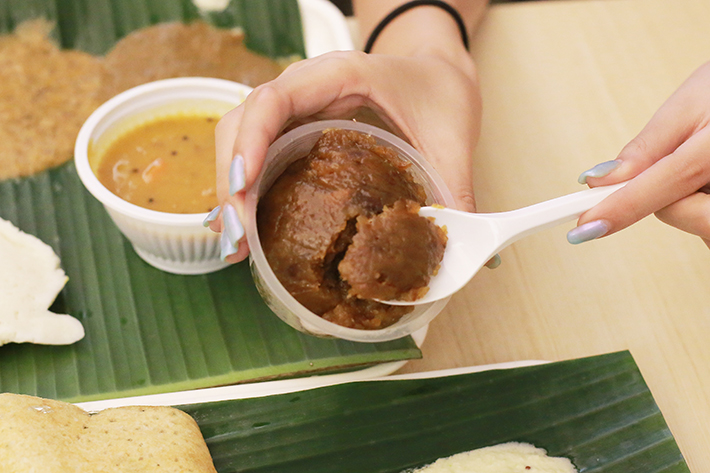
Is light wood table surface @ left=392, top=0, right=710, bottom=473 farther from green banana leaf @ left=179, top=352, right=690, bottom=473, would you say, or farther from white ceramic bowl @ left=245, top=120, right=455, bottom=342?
white ceramic bowl @ left=245, top=120, right=455, bottom=342

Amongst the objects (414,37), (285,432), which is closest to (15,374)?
(285,432)

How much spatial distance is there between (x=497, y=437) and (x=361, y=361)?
0.52 meters

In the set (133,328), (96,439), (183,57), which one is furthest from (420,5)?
(96,439)

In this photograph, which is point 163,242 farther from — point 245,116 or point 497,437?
point 497,437

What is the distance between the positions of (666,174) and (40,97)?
238cm

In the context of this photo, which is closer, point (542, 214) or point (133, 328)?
point (542, 214)

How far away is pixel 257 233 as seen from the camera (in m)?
1.48

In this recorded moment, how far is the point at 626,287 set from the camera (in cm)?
247

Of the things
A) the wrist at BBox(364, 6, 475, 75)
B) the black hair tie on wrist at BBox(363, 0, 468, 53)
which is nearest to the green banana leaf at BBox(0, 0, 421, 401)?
the wrist at BBox(364, 6, 475, 75)

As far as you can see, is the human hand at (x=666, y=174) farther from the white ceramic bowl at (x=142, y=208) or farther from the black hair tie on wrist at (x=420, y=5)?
the white ceramic bowl at (x=142, y=208)

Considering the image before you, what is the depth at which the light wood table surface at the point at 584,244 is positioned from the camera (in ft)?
7.47

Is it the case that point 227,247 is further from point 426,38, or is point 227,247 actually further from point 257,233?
point 426,38

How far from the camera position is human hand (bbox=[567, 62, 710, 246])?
1595mm

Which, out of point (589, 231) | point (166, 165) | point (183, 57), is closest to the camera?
point (589, 231)
